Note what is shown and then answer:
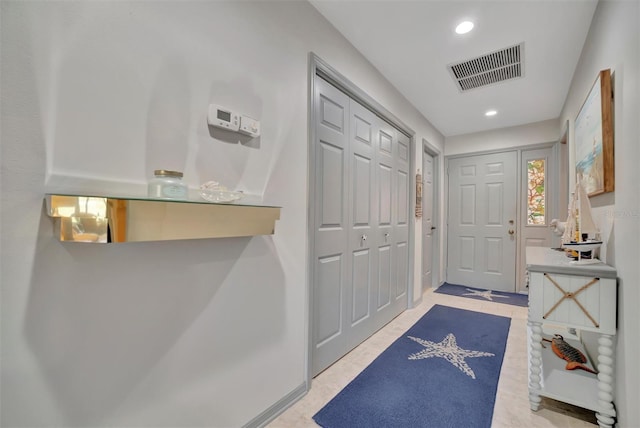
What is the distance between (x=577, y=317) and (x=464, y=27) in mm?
1970

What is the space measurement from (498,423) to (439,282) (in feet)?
10.0

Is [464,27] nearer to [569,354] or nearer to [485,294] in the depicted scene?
[569,354]

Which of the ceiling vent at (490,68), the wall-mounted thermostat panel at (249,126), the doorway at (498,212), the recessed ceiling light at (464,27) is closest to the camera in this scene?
the wall-mounted thermostat panel at (249,126)

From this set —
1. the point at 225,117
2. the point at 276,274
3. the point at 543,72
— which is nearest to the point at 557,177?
the point at 543,72

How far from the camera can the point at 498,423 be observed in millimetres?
1525

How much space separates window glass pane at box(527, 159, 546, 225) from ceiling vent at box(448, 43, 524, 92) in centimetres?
190

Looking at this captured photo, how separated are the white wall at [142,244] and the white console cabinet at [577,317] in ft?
4.60

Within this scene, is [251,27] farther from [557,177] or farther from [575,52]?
[557,177]

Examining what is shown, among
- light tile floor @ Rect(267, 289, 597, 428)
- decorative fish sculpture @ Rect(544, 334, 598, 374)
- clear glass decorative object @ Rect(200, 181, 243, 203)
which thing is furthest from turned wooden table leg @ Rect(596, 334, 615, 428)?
clear glass decorative object @ Rect(200, 181, 243, 203)

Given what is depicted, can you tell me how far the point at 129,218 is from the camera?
82 cm

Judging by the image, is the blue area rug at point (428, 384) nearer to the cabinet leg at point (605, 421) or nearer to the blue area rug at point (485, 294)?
the cabinet leg at point (605, 421)

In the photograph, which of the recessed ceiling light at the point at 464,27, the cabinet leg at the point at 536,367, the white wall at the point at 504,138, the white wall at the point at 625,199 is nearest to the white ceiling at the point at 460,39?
the recessed ceiling light at the point at 464,27

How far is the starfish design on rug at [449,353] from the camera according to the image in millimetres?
2133

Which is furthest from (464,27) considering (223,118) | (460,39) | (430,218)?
(430,218)
